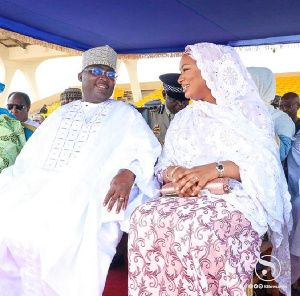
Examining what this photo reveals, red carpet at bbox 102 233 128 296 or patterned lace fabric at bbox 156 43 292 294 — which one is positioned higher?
patterned lace fabric at bbox 156 43 292 294

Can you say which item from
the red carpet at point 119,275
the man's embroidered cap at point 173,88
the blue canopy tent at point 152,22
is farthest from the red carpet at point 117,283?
the blue canopy tent at point 152,22

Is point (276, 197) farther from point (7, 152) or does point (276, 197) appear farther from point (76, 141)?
point (7, 152)

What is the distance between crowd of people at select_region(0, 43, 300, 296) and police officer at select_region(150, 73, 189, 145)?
3.46 ft

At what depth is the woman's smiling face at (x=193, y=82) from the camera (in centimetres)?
303

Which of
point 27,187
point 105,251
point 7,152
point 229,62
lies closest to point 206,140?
point 229,62

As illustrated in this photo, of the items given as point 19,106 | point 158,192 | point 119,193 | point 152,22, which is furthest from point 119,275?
point 19,106

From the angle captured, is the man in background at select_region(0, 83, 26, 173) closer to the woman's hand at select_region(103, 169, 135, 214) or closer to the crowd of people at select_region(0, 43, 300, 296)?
the crowd of people at select_region(0, 43, 300, 296)

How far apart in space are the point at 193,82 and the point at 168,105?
4.99 feet

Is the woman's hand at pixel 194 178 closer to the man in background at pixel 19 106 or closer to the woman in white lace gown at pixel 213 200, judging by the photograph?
the woman in white lace gown at pixel 213 200

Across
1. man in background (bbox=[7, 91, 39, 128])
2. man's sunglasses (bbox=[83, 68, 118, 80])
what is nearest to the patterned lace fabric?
man's sunglasses (bbox=[83, 68, 118, 80])

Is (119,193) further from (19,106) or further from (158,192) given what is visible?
(19,106)

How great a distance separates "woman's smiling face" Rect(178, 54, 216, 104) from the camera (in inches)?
119

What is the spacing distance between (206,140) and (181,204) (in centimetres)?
55

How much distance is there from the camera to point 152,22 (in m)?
4.34
